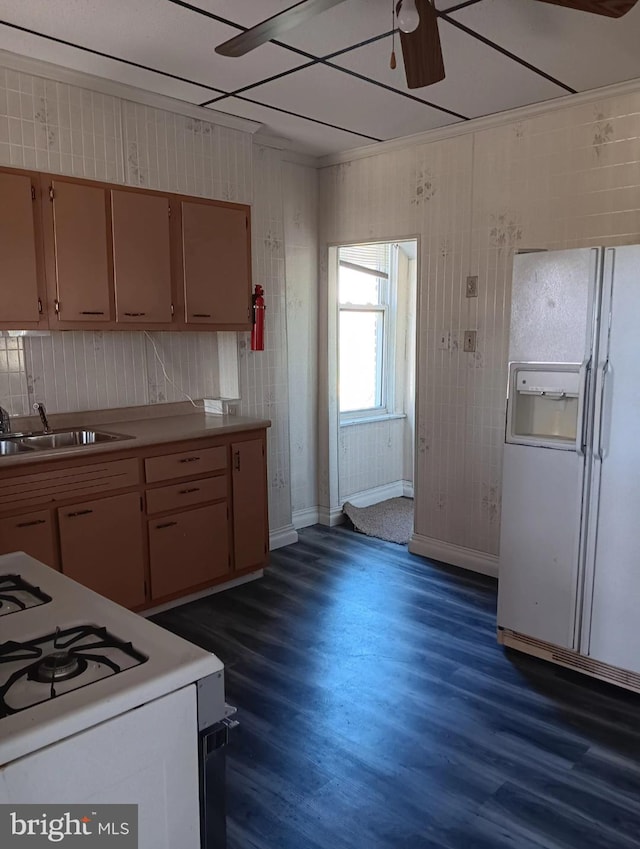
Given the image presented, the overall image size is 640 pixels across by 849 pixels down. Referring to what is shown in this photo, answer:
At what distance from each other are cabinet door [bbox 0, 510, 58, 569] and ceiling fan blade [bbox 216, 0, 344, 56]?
1.98 m

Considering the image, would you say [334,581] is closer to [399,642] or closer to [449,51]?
[399,642]

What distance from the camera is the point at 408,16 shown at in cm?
179

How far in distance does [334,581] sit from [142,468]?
1.36m

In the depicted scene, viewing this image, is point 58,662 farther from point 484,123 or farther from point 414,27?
point 484,123

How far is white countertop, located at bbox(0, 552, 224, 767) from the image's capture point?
94 centimetres

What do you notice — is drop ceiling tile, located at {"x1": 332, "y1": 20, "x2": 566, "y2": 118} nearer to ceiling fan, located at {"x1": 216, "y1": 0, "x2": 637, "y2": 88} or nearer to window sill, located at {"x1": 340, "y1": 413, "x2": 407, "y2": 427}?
ceiling fan, located at {"x1": 216, "y1": 0, "x2": 637, "y2": 88}

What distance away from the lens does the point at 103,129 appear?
3273 millimetres

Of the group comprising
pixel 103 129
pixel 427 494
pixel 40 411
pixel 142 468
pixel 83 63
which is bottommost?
pixel 427 494

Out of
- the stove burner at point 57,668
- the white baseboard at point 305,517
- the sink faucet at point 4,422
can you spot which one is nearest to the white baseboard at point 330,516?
the white baseboard at point 305,517

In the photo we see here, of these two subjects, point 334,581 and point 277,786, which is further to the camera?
point 334,581

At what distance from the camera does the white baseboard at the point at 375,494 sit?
17.2ft

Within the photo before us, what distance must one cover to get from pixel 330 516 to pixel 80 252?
2.64m

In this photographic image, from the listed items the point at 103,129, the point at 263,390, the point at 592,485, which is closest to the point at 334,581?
the point at 263,390

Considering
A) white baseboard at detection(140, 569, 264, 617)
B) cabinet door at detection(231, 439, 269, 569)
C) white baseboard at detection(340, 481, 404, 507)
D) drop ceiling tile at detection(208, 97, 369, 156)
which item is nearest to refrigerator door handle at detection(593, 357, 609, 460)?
cabinet door at detection(231, 439, 269, 569)
